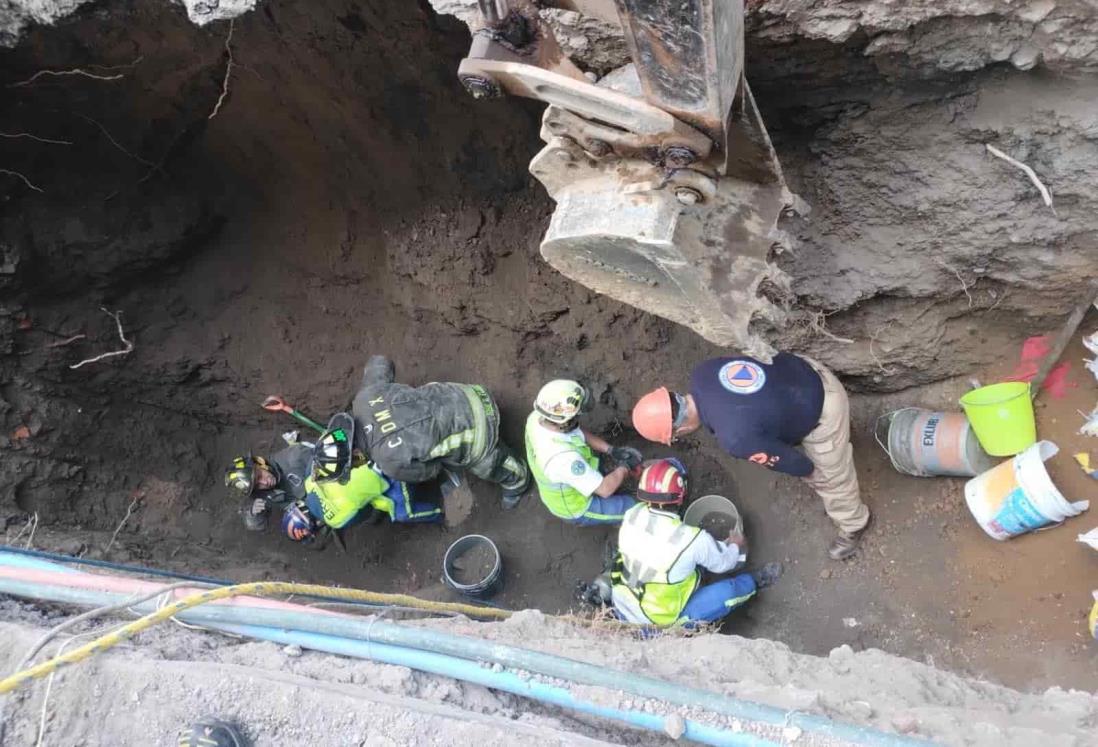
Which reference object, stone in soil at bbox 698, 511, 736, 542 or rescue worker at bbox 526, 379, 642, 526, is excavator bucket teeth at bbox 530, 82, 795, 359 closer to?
rescue worker at bbox 526, 379, 642, 526

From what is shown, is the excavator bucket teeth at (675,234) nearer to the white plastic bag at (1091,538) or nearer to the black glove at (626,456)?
the white plastic bag at (1091,538)

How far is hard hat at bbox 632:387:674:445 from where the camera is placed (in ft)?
11.4

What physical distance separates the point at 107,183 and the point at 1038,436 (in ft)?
16.0

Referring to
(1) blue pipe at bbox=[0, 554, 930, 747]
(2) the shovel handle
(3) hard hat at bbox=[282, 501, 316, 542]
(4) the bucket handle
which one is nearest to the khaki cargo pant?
(4) the bucket handle

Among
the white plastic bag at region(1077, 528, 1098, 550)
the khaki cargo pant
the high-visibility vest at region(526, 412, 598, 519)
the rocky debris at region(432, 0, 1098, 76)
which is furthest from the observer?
the high-visibility vest at region(526, 412, 598, 519)

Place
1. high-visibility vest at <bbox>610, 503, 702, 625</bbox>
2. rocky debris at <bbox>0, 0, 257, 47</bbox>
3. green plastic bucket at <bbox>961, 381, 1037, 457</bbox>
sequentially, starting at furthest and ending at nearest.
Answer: high-visibility vest at <bbox>610, 503, 702, 625</bbox>, green plastic bucket at <bbox>961, 381, 1037, 457</bbox>, rocky debris at <bbox>0, 0, 257, 47</bbox>

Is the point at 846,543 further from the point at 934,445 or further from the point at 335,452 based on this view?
the point at 335,452

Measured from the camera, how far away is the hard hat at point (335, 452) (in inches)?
166

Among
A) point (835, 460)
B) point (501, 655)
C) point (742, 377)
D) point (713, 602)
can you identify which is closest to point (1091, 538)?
point (835, 460)

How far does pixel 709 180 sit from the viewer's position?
7.04 feet

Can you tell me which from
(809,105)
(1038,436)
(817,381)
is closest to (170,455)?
(817,381)

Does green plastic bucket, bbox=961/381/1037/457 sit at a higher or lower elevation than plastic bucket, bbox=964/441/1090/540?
higher

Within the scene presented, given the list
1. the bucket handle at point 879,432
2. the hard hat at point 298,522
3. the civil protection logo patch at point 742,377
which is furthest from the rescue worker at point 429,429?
the bucket handle at point 879,432

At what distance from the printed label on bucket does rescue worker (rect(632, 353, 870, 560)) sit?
0.62 meters
